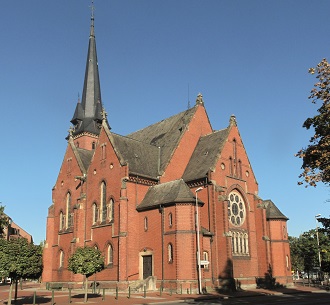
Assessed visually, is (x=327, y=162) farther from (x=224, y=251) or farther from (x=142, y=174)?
(x=142, y=174)

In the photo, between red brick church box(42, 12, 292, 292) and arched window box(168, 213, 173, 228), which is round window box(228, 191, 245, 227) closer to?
red brick church box(42, 12, 292, 292)

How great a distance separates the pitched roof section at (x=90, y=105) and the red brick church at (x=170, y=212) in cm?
1343

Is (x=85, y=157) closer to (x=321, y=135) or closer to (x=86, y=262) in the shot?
(x=86, y=262)

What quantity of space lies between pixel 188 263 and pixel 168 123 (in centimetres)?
2132

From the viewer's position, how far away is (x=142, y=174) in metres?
42.6

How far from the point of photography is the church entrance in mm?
39381

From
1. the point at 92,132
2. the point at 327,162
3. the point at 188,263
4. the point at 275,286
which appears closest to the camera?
the point at 327,162

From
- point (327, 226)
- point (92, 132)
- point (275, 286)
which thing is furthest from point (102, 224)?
point (327, 226)

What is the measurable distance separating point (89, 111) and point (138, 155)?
24335 mm

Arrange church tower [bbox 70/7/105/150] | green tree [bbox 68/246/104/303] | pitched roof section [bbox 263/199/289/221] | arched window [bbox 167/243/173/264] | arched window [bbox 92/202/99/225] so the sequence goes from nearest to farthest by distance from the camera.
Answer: green tree [bbox 68/246/104/303] < arched window [bbox 167/243/173/264] < arched window [bbox 92/202/99/225] < pitched roof section [bbox 263/199/289/221] < church tower [bbox 70/7/105/150]

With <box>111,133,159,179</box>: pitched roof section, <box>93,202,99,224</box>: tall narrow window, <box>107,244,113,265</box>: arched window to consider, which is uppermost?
<box>111,133,159,179</box>: pitched roof section

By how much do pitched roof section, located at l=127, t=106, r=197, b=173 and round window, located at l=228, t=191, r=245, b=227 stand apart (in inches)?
323

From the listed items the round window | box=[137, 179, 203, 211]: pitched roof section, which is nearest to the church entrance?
→ box=[137, 179, 203, 211]: pitched roof section

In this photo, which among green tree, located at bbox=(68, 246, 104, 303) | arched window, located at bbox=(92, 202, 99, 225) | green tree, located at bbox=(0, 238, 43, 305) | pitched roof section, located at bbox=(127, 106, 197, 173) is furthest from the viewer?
pitched roof section, located at bbox=(127, 106, 197, 173)
